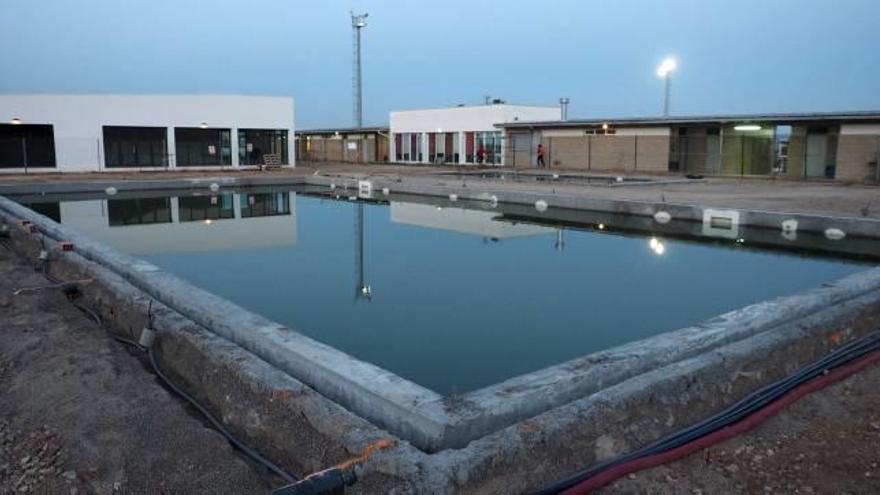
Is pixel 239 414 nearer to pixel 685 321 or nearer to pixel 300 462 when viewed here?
pixel 300 462

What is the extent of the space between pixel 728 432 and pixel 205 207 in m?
17.5

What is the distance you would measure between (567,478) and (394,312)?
474 centimetres

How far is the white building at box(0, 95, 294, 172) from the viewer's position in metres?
29.2

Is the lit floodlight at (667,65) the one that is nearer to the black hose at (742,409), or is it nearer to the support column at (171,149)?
the support column at (171,149)

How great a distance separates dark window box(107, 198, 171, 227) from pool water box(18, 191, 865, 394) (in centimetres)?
19

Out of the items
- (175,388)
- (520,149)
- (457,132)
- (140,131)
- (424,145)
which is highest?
(457,132)

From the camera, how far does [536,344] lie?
6.46 meters

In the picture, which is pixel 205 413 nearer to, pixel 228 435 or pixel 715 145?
pixel 228 435

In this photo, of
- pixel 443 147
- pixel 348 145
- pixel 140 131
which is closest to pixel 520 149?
pixel 443 147

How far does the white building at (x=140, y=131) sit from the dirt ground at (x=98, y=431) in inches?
1095

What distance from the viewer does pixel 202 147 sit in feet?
108

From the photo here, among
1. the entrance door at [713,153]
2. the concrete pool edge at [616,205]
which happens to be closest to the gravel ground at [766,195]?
the concrete pool edge at [616,205]

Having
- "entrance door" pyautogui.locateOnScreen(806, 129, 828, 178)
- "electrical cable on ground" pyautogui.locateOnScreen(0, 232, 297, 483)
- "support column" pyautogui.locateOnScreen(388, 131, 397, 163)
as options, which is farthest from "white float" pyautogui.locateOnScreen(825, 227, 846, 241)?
"support column" pyautogui.locateOnScreen(388, 131, 397, 163)

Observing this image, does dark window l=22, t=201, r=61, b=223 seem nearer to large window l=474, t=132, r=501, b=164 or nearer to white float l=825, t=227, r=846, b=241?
white float l=825, t=227, r=846, b=241
